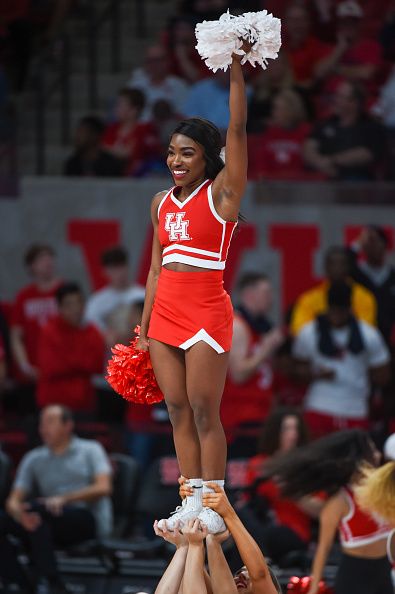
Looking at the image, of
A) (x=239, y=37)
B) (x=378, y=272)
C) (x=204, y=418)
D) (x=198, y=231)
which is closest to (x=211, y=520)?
(x=204, y=418)

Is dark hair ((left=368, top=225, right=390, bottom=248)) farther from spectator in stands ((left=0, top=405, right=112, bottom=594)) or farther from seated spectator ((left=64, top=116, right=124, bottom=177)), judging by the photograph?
spectator in stands ((left=0, top=405, right=112, bottom=594))

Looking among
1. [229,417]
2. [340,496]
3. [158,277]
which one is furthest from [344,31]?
[158,277]

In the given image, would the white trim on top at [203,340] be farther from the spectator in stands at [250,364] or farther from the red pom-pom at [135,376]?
the spectator in stands at [250,364]

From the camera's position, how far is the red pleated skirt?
6.52 meters

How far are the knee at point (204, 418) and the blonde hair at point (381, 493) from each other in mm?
1429

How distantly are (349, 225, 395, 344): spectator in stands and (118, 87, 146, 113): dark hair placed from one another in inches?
90.3

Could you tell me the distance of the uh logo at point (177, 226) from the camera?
650 cm

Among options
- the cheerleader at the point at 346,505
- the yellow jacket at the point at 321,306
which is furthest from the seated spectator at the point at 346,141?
the cheerleader at the point at 346,505

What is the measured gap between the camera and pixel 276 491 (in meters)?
10.0

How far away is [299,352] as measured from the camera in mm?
11227

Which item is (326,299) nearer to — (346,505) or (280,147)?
(280,147)

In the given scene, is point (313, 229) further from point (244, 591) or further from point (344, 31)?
point (244, 591)

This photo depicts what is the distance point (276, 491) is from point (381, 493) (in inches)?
96.3

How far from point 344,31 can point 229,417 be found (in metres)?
4.27
